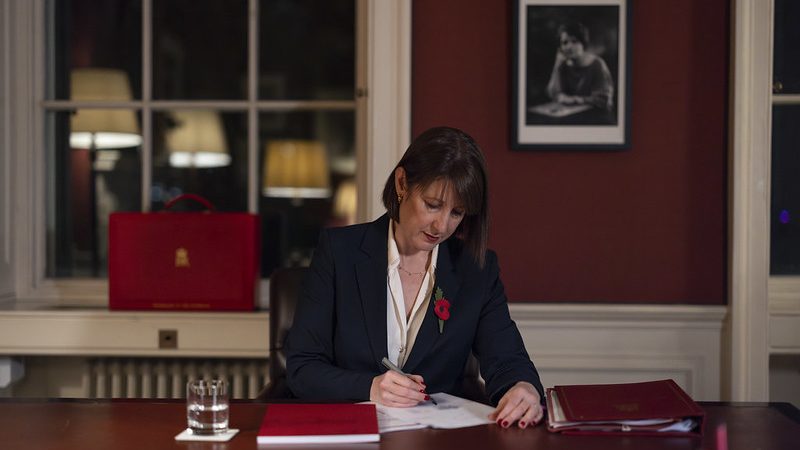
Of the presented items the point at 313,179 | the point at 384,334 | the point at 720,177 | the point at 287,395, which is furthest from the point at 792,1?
the point at 287,395

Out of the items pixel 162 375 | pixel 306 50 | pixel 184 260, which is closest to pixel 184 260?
pixel 184 260

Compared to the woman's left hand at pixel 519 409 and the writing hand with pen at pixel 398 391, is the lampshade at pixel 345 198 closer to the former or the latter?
the writing hand with pen at pixel 398 391

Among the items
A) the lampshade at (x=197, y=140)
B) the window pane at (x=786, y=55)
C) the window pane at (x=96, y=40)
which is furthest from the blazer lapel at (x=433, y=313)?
the window pane at (x=96, y=40)

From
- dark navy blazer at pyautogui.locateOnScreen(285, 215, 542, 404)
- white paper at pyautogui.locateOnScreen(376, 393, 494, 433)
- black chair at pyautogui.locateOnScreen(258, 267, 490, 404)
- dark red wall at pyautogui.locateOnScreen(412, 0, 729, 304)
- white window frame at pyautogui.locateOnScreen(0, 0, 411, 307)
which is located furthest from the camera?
white window frame at pyautogui.locateOnScreen(0, 0, 411, 307)

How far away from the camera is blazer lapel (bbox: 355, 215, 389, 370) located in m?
2.11

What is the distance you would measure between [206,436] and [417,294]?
0.75m

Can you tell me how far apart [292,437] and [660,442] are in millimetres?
658

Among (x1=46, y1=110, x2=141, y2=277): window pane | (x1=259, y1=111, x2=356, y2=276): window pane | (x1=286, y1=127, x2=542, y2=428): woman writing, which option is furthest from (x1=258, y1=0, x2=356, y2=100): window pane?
(x1=286, y1=127, x2=542, y2=428): woman writing

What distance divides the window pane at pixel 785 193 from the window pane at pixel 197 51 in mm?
2021

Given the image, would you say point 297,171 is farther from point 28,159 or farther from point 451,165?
point 451,165

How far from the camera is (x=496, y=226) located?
3064mm

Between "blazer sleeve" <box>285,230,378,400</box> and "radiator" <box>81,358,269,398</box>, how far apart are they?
3.82ft

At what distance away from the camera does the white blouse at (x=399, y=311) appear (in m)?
2.15

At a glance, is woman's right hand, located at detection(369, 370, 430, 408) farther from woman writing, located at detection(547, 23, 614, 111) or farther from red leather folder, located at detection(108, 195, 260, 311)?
woman writing, located at detection(547, 23, 614, 111)
